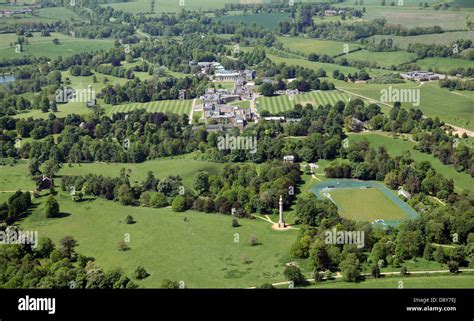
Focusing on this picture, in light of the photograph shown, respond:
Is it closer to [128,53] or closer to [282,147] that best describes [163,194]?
[282,147]

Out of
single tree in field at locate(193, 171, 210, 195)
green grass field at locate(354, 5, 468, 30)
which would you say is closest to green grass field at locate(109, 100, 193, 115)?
single tree in field at locate(193, 171, 210, 195)

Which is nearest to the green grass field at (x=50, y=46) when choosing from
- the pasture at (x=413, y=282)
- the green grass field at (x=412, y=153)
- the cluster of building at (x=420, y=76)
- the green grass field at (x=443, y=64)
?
the cluster of building at (x=420, y=76)

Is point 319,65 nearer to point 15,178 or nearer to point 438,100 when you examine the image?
point 438,100

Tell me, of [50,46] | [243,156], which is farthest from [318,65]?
[50,46]

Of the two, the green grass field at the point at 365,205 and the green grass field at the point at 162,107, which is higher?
the green grass field at the point at 162,107

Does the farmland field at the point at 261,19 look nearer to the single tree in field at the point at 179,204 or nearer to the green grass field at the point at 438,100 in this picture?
the green grass field at the point at 438,100

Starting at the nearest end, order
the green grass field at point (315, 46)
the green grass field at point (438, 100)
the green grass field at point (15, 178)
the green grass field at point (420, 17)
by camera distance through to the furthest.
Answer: the green grass field at point (15, 178) < the green grass field at point (438, 100) < the green grass field at point (315, 46) < the green grass field at point (420, 17)

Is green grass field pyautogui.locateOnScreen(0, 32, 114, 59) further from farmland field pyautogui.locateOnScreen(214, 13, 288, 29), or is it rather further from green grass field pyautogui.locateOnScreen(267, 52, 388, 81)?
green grass field pyautogui.locateOnScreen(267, 52, 388, 81)
